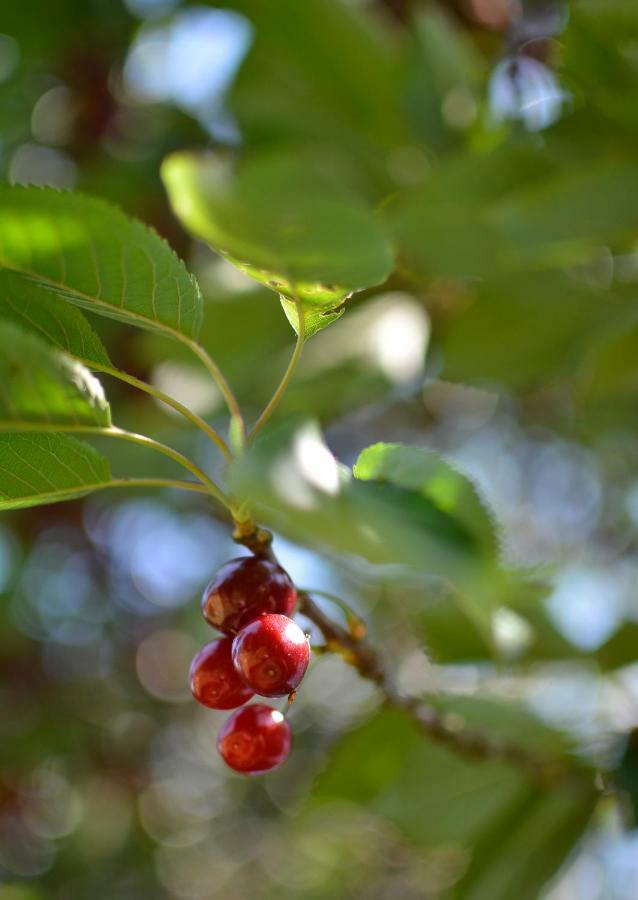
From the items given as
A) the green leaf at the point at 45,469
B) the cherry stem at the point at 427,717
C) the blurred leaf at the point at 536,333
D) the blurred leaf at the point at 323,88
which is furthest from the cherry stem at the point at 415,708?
the blurred leaf at the point at 323,88

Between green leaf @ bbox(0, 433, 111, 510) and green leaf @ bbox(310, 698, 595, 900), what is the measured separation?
77 cm

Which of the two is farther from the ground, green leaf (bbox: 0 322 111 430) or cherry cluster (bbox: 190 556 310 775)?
green leaf (bbox: 0 322 111 430)

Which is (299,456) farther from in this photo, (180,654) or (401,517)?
(180,654)

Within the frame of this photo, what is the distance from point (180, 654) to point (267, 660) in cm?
248

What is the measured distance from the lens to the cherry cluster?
57cm

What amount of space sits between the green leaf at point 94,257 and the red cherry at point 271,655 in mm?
224

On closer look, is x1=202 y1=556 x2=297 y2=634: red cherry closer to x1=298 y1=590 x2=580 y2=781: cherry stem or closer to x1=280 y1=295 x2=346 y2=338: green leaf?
x1=298 y1=590 x2=580 y2=781: cherry stem

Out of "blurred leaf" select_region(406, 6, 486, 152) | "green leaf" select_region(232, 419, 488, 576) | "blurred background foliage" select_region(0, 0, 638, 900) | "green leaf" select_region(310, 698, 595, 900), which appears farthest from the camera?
"blurred leaf" select_region(406, 6, 486, 152)

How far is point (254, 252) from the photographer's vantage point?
1.92 ft

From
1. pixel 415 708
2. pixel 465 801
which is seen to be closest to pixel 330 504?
pixel 415 708

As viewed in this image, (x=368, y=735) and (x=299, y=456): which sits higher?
(x=299, y=456)

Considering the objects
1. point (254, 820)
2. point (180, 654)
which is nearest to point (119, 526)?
point (180, 654)

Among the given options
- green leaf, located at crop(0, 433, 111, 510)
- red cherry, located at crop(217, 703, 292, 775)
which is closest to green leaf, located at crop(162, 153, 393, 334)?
green leaf, located at crop(0, 433, 111, 510)

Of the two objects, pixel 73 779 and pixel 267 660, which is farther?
pixel 73 779
